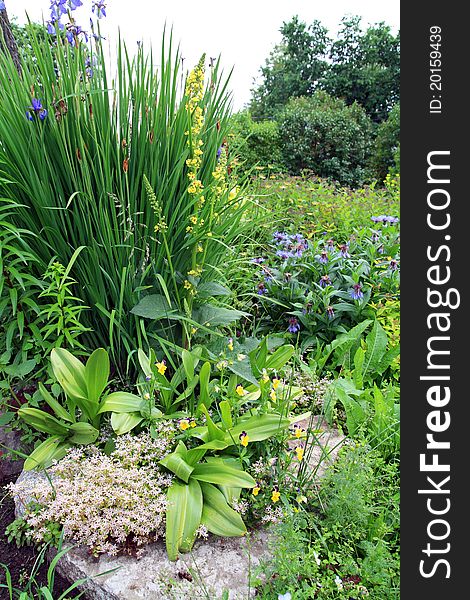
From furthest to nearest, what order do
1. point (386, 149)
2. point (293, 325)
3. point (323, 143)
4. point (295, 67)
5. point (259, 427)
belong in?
point (295, 67)
point (386, 149)
point (323, 143)
point (293, 325)
point (259, 427)

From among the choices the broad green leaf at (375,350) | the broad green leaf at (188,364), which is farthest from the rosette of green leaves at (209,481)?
the broad green leaf at (375,350)

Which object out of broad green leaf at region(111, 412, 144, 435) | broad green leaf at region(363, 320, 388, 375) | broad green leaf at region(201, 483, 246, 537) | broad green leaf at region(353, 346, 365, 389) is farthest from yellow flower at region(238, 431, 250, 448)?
broad green leaf at region(363, 320, 388, 375)

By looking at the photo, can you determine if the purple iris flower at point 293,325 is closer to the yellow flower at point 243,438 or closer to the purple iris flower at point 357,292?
the purple iris flower at point 357,292

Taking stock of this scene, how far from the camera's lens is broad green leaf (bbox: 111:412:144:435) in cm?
218

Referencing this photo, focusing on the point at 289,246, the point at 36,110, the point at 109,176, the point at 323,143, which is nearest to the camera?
the point at 36,110

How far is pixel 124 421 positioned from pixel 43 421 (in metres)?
0.39

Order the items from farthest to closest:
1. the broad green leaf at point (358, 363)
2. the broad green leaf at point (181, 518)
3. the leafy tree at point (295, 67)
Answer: the leafy tree at point (295, 67), the broad green leaf at point (358, 363), the broad green leaf at point (181, 518)

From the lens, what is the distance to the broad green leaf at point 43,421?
2293 mm

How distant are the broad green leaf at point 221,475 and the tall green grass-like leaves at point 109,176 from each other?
0.59m

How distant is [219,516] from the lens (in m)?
1.97

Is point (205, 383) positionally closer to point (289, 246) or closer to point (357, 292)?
point (357, 292)

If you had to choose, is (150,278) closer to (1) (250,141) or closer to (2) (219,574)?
(2) (219,574)

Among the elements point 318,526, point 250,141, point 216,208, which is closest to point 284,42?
point 250,141

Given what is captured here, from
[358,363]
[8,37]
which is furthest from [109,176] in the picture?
[8,37]
